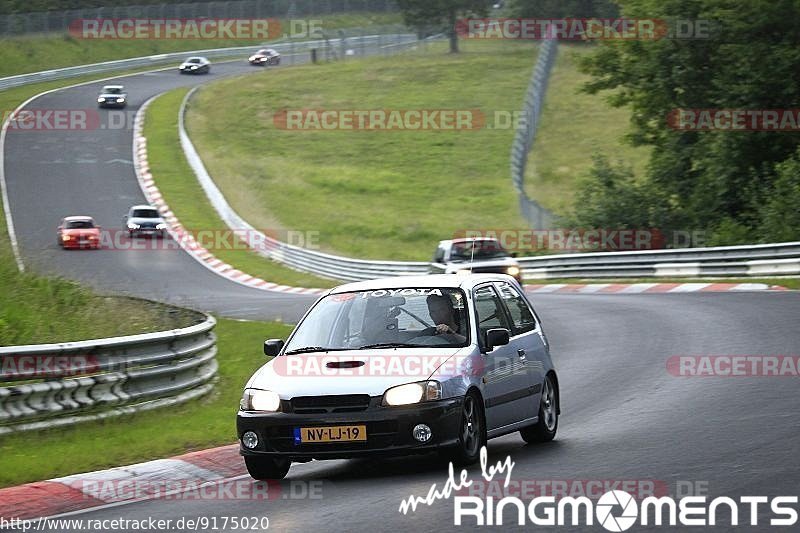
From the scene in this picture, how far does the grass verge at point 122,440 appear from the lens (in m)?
11.1

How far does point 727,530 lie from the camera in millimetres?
7426

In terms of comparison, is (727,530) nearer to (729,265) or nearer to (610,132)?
(729,265)

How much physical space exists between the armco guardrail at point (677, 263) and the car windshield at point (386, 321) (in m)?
19.6

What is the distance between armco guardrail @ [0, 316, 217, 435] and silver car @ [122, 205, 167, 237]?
110 ft

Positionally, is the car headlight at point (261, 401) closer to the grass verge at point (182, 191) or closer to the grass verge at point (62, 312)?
the grass verge at point (62, 312)

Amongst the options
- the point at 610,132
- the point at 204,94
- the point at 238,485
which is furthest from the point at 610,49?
the point at 204,94

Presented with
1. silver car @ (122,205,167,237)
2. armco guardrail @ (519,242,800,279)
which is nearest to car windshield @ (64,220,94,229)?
silver car @ (122,205,167,237)

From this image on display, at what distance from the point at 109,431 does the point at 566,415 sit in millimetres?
4313

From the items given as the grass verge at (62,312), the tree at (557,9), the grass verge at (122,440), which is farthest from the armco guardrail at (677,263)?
the tree at (557,9)

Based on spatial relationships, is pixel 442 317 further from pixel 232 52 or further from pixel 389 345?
pixel 232 52

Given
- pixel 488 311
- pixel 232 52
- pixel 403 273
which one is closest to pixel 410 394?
pixel 488 311

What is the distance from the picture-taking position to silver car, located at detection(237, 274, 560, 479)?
9.84 meters

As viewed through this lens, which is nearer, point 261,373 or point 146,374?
point 261,373

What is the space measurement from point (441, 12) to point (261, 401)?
8783 centimetres
